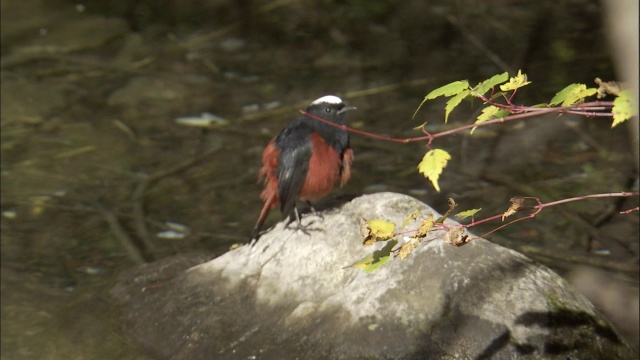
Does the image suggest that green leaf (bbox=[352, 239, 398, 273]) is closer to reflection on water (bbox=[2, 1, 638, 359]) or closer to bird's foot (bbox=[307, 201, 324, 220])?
bird's foot (bbox=[307, 201, 324, 220])

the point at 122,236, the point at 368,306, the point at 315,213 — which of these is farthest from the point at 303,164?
the point at 122,236

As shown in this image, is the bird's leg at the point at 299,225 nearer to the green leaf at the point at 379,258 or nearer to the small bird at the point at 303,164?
the small bird at the point at 303,164

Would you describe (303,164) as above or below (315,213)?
above

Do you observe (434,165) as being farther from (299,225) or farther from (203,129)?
(203,129)

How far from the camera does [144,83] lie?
7941 millimetres

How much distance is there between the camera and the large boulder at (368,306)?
132 inches

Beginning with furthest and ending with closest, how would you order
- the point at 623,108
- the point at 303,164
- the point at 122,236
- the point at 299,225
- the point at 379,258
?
the point at 122,236, the point at 303,164, the point at 299,225, the point at 379,258, the point at 623,108

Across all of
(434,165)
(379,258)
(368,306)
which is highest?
(434,165)

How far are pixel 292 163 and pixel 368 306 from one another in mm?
1169

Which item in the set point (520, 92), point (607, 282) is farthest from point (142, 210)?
point (520, 92)

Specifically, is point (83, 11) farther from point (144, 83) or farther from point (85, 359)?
point (85, 359)

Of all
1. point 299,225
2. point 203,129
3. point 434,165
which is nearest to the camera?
point 434,165

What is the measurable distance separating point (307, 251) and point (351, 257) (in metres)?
0.21

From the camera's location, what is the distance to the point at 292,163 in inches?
176
